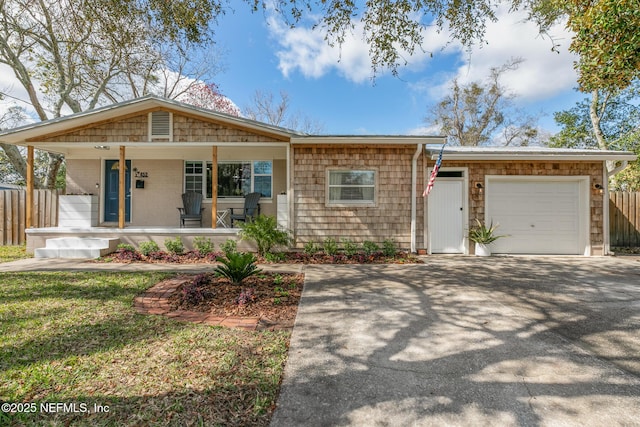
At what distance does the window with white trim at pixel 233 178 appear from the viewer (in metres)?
9.00

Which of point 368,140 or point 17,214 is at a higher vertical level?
point 368,140

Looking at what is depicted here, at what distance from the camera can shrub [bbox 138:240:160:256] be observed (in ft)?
22.3

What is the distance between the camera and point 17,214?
8.16 m

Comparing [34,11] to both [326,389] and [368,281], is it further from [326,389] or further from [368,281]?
[326,389]

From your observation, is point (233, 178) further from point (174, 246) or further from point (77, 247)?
point (77, 247)

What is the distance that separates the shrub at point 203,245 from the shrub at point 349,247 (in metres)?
3.20

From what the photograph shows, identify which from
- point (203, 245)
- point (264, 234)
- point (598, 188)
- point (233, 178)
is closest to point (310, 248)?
point (264, 234)

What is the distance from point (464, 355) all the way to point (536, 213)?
689 cm

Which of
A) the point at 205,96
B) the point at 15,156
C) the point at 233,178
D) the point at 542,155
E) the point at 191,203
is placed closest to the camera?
the point at 542,155

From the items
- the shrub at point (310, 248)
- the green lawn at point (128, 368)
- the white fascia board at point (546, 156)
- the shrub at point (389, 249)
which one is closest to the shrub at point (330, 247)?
the shrub at point (310, 248)

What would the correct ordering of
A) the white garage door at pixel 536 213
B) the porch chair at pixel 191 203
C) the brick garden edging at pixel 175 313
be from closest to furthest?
the brick garden edging at pixel 175 313
the white garage door at pixel 536 213
the porch chair at pixel 191 203

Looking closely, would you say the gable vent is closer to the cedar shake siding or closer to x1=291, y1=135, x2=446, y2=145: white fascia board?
the cedar shake siding

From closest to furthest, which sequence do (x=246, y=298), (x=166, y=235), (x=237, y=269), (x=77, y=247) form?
1. (x=246, y=298)
2. (x=237, y=269)
3. (x=77, y=247)
4. (x=166, y=235)

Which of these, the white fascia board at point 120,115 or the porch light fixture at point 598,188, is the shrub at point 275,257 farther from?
the porch light fixture at point 598,188
